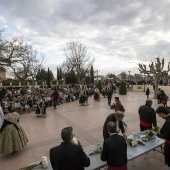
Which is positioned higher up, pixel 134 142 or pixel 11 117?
pixel 11 117

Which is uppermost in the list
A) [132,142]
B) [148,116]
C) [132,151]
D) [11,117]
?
[148,116]

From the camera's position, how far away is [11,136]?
17.3ft

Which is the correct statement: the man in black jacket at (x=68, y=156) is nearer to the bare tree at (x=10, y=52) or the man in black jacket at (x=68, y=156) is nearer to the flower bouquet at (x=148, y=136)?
the flower bouquet at (x=148, y=136)

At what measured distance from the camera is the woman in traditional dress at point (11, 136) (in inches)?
205

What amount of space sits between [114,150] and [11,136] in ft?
13.1

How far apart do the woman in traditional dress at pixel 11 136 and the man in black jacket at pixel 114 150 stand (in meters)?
3.78

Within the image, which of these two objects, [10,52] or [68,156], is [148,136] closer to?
[68,156]

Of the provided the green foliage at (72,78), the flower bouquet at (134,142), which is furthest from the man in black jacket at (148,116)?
the green foliage at (72,78)

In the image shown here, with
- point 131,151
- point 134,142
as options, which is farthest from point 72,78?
point 131,151

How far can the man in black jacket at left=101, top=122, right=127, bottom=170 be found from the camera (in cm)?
261

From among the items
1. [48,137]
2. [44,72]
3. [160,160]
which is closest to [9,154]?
[48,137]

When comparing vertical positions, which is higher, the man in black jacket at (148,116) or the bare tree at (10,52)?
the bare tree at (10,52)

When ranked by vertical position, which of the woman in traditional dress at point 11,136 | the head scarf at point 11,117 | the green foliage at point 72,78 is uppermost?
the green foliage at point 72,78

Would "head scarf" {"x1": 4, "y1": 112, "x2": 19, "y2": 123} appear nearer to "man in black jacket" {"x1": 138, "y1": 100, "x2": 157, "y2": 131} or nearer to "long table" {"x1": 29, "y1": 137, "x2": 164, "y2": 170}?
"long table" {"x1": 29, "y1": 137, "x2": 164, "y2": 170}
